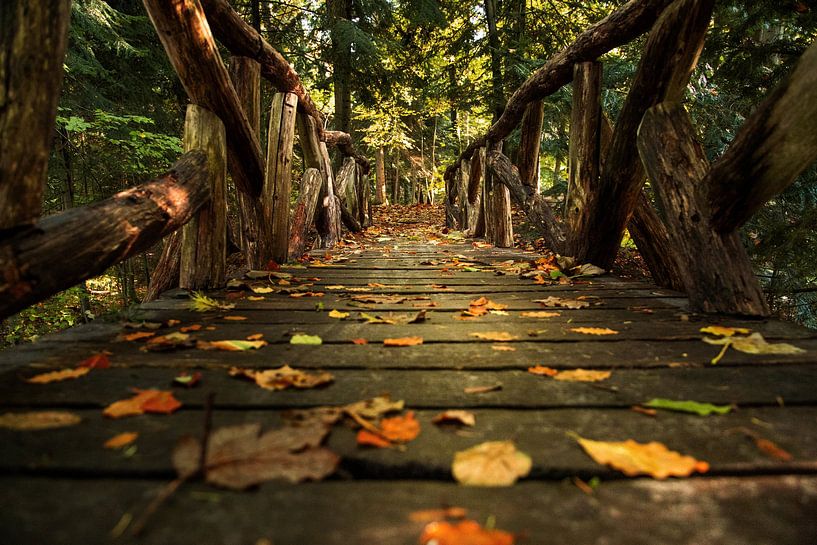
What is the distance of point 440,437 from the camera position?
89cm

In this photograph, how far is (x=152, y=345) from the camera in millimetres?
1492

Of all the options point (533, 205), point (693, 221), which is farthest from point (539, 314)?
point (533, 205)

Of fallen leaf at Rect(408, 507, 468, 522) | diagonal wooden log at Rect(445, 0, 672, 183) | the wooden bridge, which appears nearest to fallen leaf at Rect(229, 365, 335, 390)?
the wooden bridge

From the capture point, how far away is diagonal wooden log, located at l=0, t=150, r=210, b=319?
3.72 ft

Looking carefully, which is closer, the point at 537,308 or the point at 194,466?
the point at 194,466

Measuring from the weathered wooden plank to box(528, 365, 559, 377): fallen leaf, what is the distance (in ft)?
1.70

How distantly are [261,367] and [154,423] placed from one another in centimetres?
40

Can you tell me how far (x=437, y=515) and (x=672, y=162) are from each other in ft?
7.10

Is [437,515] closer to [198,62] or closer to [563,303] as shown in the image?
[563,303]

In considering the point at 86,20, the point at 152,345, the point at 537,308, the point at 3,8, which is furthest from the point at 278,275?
the point at 86,20

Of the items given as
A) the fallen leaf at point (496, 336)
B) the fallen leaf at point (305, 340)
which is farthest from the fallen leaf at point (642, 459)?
the fallen leaf at point (305, 340)

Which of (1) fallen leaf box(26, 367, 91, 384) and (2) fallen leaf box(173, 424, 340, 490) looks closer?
(2) fallen leaf box(173, 424, 340, 490)

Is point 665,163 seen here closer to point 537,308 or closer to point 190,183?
point 537,308

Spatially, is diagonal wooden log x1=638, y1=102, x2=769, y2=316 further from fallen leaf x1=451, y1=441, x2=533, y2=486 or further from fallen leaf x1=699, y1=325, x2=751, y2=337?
fallen leaf x1=451, y1=441, x2=533, y2=486
